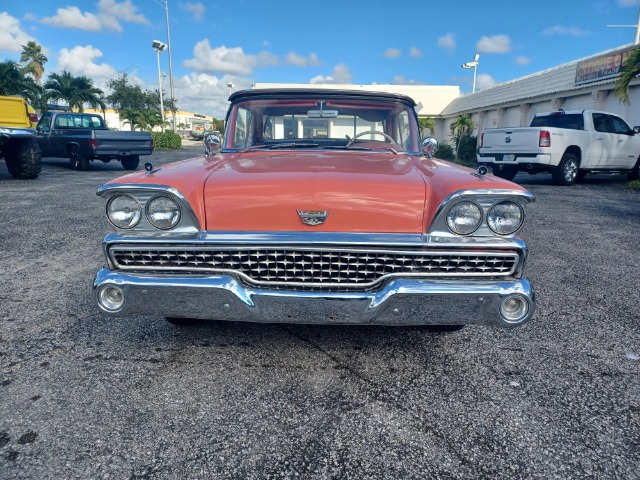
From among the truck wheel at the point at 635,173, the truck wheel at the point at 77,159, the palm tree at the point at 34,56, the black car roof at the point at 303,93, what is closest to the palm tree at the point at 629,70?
the truck wheel at the point at 635,173

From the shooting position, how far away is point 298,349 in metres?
2.67

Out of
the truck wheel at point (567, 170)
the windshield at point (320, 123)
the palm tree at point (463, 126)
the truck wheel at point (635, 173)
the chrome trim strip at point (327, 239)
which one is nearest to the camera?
the chrome trim strip at point (327, 239)

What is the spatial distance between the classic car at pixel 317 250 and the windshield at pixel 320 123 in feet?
4.07

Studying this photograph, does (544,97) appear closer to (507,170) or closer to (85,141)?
(507,170)

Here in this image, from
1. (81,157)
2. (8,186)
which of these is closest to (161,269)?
(8,186)

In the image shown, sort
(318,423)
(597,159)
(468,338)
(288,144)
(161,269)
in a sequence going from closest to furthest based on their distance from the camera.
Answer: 1. (318,423)
2. (161,269)
3. (468,338)
4. (288,144)
5. (597,159)

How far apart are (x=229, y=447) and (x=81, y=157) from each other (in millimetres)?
13674

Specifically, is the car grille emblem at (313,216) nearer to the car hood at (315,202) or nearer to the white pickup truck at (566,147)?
the car hood at (315,202)

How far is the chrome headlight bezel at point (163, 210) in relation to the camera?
7.06 ft

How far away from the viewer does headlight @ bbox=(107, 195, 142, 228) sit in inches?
86.0

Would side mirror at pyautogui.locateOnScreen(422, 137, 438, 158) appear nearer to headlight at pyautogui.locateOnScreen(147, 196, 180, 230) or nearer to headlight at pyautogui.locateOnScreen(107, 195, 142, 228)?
headlight at pyautogui.locateOnScreen(147, 196, 180, 230)

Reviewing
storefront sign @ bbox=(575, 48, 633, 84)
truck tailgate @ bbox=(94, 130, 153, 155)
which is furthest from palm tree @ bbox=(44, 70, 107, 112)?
storefront sign @ bbox=(575, 48, 633, 84)

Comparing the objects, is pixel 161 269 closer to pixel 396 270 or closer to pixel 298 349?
pixel 298 349

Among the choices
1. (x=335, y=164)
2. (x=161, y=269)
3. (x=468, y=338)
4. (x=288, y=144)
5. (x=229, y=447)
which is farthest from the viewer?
(x=288, y=144)
